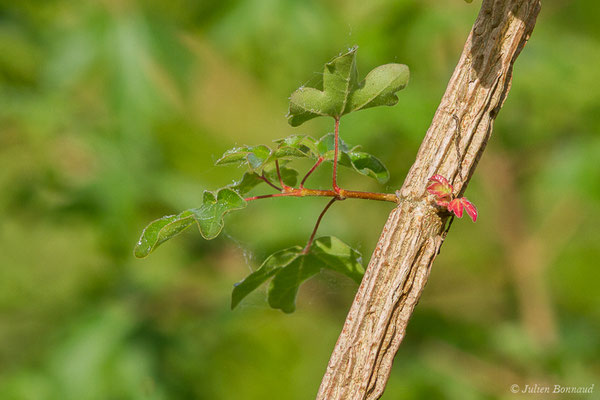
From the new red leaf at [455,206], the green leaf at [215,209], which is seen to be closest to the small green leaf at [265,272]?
the green leaf at [215,209]

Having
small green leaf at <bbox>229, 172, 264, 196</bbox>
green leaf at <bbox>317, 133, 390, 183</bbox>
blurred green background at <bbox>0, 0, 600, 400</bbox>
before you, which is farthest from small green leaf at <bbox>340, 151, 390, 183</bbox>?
blurred green background at <bbox>0, 0, 600, 400</bbox>

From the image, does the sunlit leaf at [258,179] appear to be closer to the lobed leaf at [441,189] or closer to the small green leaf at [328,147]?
the small green leaf at [328,147]

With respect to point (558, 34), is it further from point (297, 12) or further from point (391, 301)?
point (391, 301)

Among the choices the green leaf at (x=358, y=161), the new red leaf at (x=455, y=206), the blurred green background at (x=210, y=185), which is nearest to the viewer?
the new red leaf at (x=455, y=206)

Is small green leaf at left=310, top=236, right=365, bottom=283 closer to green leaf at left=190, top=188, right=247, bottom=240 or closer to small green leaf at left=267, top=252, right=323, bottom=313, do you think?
small green leaf at left=267, top=252, right=323, bottom=313

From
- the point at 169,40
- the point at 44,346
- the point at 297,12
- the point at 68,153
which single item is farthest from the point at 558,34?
the point at 44,346

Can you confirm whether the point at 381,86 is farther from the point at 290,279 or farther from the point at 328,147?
the point at 290,279

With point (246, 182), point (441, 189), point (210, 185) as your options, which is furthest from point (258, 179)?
point (210, 185)
